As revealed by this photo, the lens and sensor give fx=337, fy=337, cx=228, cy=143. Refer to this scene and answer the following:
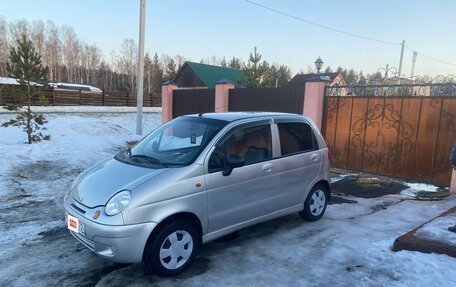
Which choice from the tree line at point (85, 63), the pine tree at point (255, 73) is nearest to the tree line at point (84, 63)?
the tree line at point (85, 63)

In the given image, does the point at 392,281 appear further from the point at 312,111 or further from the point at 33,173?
the point at 33,173

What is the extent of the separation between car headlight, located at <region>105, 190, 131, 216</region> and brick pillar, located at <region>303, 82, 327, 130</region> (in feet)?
22.7

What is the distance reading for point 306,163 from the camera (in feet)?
16.2

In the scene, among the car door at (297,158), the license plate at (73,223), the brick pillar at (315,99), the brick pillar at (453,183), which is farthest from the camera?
the brick pillar at (315,99)

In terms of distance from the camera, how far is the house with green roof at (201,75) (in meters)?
36.4

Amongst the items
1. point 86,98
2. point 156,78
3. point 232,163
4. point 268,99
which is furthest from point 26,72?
point 156,78

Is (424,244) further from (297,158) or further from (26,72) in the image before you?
(26,72)

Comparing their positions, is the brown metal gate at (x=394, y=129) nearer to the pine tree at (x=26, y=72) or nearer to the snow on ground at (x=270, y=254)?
the snow on ground at (x=270, y=254)

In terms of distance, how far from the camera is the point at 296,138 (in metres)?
4.93

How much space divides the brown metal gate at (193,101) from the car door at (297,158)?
765cm

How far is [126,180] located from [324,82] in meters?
7.11

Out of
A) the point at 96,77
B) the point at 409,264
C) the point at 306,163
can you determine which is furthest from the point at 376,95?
the point at 96,77

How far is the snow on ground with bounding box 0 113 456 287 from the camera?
11.2 ft

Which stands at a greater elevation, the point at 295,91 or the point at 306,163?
the point at 295,91
